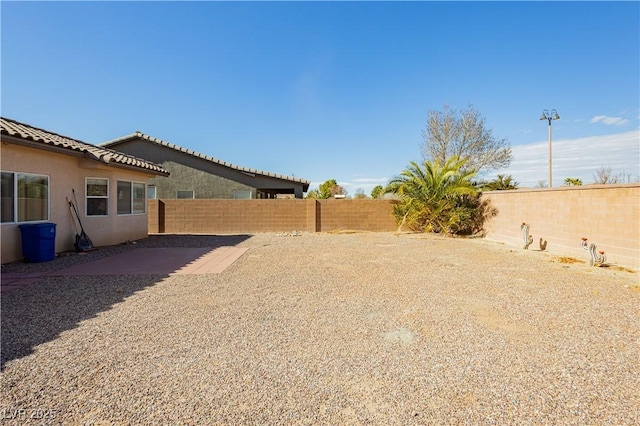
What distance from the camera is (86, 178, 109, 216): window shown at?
11.5 meters

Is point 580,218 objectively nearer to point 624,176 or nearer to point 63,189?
point 63,189

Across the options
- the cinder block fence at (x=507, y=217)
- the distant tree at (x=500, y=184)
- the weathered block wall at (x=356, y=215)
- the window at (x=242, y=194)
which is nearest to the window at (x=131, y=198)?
the cinder block fence at (x=507, y=217)

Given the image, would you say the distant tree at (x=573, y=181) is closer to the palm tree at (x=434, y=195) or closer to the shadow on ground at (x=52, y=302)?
the palm tree at (x=434, y=195)

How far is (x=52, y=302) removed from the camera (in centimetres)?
530

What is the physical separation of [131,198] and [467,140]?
25.7 metres

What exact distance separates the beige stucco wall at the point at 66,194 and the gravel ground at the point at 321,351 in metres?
3.76

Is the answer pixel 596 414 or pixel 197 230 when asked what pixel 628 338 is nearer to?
pixel 596 414

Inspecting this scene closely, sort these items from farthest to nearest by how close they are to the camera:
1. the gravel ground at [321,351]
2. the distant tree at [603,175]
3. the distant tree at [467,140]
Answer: the distant tree at [467,140] < the distant tree at [603,175] < the gravel ground at [321,351]

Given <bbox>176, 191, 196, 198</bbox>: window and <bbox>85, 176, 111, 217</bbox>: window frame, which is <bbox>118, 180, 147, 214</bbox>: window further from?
<bbox>176, 191, 196, 198</bbox>: window

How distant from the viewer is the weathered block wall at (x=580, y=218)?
826 cm

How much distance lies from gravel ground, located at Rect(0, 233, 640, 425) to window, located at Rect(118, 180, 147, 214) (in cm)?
696

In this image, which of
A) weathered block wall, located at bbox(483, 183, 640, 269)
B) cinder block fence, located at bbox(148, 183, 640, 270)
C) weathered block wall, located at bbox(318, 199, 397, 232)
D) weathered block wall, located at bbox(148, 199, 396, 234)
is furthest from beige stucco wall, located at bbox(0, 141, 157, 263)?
weathered block wall, located at bbox(483, 183, 640, 269)

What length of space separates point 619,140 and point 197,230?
27494 mm

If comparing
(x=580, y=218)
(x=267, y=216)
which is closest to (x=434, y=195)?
(x=580, y=218)
